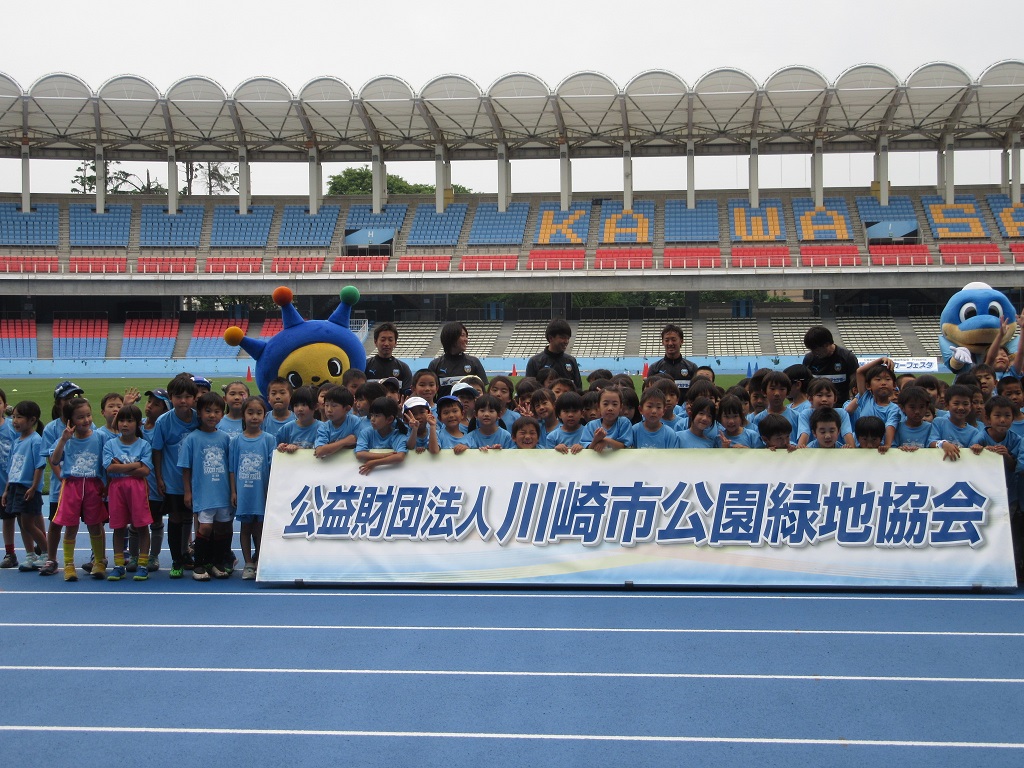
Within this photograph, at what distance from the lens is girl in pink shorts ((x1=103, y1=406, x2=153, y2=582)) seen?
6641 millimetres

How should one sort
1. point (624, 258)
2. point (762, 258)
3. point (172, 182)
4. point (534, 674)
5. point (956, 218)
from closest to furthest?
point (534, 674) < point (762, 258) < point (624, 258) < point (956, 218) < point (172, 182)

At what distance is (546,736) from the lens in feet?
13.0

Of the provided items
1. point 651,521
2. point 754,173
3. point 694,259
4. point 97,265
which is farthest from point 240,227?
point 651,521

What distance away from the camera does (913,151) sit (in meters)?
39.1

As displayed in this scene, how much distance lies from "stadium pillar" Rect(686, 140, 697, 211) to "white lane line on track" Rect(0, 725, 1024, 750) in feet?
123

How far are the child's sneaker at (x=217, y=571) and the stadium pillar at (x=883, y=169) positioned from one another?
37.6 m

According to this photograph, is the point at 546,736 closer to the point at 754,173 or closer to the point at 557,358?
the point at 557,358

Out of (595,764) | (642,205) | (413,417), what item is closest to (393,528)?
(413,417)

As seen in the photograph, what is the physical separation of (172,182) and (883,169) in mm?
30804

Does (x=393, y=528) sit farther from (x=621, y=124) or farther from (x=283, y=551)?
(x=621, y=124)

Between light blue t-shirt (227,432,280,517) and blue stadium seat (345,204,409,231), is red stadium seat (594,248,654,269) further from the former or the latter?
light blue t-shirt (227,432,280,517)

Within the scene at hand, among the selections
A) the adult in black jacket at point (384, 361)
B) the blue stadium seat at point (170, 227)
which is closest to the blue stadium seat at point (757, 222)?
the blue stadium seat at point (170, 227)

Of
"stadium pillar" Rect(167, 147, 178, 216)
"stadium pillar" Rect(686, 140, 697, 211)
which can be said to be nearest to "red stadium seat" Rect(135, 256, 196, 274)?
"stadium pillar" Rect(167, 147, 178, 216)

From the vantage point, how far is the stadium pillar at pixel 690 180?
39438 millimetres
